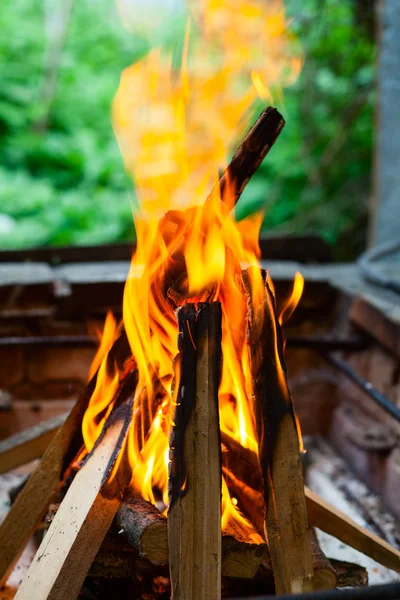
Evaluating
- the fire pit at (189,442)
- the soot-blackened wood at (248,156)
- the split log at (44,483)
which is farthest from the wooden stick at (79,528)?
the soot-blackened wood at (248,156)

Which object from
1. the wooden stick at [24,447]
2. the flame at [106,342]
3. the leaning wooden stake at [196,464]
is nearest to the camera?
the leaning wooden stake at [196,464]

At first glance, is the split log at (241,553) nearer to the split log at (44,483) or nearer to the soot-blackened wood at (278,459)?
the soot-blackened wood at (278,459)

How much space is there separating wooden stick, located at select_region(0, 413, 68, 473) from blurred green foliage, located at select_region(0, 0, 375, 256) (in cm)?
508

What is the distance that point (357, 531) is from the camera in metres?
1.79

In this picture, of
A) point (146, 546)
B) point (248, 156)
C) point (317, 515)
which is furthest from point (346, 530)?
Answer: point (248, 156)

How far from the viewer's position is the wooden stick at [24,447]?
7.06 ft

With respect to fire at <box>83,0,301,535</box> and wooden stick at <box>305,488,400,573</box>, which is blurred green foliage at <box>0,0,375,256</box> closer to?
fire at <box>83,0,301,535</box>

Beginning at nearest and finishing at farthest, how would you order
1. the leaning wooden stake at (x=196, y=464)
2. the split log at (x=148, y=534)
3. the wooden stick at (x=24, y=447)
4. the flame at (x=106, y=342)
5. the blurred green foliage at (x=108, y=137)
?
the leaning wooden stake at (x=196, y=464), the split log at (x=148, y=534), the flame at (x=106, y=342), the wooden stick at (x=24, y=447), the blurred green foliage at (x=108, y=137)

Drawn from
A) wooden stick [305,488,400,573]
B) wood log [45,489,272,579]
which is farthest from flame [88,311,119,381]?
wooden stick [305,488,400,573]

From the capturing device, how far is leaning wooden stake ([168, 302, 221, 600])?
1.35 metres

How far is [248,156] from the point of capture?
66.5 inches

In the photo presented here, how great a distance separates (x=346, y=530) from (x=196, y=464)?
0.64 m

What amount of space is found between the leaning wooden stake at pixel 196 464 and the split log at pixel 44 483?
426 mm

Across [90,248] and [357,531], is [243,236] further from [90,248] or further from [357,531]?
[90,248]
